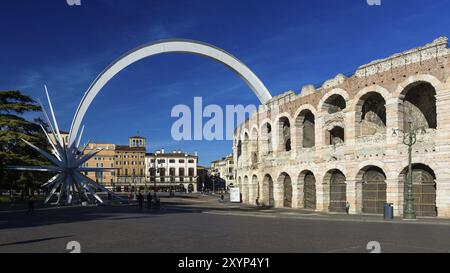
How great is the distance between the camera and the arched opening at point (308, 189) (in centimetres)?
4444

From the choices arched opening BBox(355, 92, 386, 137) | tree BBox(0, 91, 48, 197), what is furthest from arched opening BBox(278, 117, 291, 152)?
tree BBox(0, 91, 48, 197)

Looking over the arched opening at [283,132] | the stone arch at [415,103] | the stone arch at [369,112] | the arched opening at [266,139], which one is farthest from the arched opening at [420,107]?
the arched opening at [266,139]

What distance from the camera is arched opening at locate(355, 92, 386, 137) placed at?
38219 millimetres

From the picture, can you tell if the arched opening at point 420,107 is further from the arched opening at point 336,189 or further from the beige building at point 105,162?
the beige building at point 105,162

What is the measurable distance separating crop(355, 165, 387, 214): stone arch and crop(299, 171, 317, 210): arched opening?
7225 mm

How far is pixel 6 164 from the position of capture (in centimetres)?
5244

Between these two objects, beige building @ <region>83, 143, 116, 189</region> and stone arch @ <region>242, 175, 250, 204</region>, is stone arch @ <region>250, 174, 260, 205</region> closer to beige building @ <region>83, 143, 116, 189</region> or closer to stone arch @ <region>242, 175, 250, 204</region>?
stone arch @ <region>242, 175, 250, 204</region>

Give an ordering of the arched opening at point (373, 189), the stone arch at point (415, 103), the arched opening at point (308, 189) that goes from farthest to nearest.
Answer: the arched opening at point (308, 189), the arched opening at point (373, 189), the stone arch at point (415, 103)

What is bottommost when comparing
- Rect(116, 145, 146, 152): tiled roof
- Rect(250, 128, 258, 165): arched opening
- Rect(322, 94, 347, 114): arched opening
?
Rect(250, 128, 258, 165): arched opening

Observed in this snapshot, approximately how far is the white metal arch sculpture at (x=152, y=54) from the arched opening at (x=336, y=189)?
83.5 feet

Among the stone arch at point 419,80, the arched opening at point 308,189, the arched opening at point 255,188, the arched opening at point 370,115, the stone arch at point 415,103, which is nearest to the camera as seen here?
the stone arch at point 419,80

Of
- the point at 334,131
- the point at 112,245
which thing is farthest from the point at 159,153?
the point at 112,245

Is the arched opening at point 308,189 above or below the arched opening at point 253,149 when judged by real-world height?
below

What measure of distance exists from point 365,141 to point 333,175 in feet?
18.9
